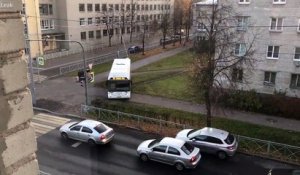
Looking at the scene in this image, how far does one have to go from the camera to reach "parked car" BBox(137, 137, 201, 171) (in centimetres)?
1866

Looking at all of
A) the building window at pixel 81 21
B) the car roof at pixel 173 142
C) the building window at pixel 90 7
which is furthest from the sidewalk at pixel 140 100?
the building window at pixel 90 7

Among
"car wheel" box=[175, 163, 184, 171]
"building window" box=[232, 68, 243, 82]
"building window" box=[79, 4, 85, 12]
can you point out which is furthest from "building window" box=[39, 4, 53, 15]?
"car wheel" box=[175, 163, 184, 171]

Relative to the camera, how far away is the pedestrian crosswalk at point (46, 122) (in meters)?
24.7

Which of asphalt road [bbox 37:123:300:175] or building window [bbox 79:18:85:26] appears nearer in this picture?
asphalt road [bbox 37:123:300:175]

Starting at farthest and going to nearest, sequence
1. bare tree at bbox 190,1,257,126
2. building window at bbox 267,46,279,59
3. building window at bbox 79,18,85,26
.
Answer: building window at bbox 79,18,85,26
building window at bbox 267,46,279,59
bare tree at bbox 190,1,257,126

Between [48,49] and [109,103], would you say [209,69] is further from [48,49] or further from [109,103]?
[48,49]

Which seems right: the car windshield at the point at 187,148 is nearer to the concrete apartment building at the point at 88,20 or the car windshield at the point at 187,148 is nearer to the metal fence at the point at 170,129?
the metal fence at the point at 170,129

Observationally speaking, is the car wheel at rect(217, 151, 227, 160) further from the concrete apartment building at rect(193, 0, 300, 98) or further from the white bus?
the concrete apartment building at rect(193, 0, 300, 98)

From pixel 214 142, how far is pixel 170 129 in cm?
473

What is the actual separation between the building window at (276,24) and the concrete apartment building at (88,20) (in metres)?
34.2

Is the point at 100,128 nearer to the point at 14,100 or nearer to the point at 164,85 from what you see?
the point at 164,85

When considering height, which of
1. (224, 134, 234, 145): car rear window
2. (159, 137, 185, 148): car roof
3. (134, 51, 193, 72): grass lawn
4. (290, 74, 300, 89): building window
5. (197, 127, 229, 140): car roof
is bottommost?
(224, 134, 234, 145): car rear window

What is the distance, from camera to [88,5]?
204ft

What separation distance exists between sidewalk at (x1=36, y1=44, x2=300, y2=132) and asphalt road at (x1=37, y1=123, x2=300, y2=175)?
18.6 feet
